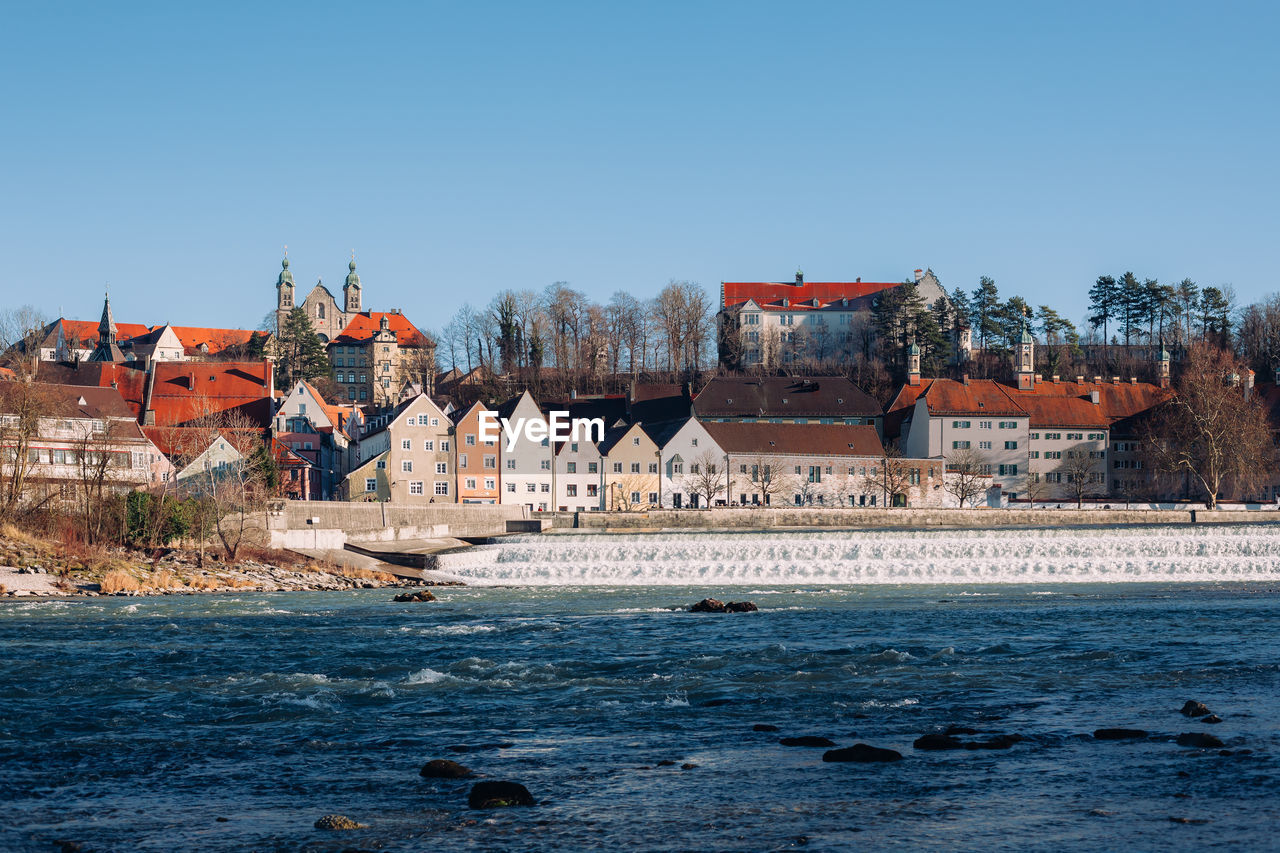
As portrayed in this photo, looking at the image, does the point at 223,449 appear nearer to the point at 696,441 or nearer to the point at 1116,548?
the point at 696,441

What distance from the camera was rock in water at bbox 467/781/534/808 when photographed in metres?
15.2

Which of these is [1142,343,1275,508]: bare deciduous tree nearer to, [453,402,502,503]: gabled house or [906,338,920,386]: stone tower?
[906,338,920,386]: stone tower

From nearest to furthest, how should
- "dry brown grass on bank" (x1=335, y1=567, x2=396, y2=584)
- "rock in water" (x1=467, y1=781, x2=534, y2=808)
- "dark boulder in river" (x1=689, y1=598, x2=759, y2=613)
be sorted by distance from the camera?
"rock in water" (x1=467, y1=781, x2=534, y2=808)
"dark boulder in river" (x1=689, y1=598, x2=759, y2=613)
"dry brown grass on bank" (x1=335, y1=567, x2=396, y2=584)

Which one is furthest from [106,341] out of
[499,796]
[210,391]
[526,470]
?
[499,796]

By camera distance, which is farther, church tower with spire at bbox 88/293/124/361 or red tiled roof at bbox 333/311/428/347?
red tiled roof at bbox 333/311/428/347

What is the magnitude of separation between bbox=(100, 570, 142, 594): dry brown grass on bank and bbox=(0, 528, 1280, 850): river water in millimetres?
3509

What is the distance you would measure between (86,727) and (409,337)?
143796 millimetres

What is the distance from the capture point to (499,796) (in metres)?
15.3

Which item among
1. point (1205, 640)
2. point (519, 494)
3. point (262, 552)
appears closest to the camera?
point (1205, 640)

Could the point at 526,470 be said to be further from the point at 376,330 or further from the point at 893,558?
the point at 376,330

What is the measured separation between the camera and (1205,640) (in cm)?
2858

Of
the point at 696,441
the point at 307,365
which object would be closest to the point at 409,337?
the point at 307,365

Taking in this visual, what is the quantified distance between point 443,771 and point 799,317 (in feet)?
377

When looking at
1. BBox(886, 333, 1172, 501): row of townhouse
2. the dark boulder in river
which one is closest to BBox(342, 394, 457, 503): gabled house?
BBox(886, 333, 1172, 501): row of townhouse
